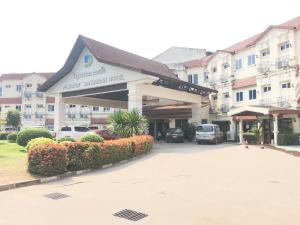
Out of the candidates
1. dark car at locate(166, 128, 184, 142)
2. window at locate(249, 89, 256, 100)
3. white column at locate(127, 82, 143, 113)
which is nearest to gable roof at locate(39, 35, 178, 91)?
white column at locate(127, 82, 143, 113)

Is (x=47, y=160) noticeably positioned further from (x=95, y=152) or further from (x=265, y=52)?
(x=265, y=52)

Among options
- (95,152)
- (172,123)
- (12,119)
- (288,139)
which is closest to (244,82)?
(288,139)

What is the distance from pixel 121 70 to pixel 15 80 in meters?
37.0

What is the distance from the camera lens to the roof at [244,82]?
3045 centimetres

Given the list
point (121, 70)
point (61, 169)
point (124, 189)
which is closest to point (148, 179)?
point (124, 189)

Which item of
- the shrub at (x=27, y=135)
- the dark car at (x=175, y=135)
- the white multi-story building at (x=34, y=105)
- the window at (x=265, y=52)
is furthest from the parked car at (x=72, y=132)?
the white multi-story building at (x=34, y=105)

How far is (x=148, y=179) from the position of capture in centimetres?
1088

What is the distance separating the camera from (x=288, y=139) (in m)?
25.2

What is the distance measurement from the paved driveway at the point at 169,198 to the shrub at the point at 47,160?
75cm

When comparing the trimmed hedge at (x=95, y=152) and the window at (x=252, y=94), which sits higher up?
the window at (x=252, y=94)

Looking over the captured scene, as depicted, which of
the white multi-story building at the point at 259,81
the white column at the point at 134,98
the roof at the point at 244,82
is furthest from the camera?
the roof at the point at 244,82

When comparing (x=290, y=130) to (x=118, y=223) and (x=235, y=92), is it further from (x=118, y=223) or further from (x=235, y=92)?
(x=118, y=223)

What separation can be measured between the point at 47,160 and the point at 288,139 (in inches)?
804

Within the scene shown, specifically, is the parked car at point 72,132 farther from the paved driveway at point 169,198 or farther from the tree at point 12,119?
the tree at point 12,119
